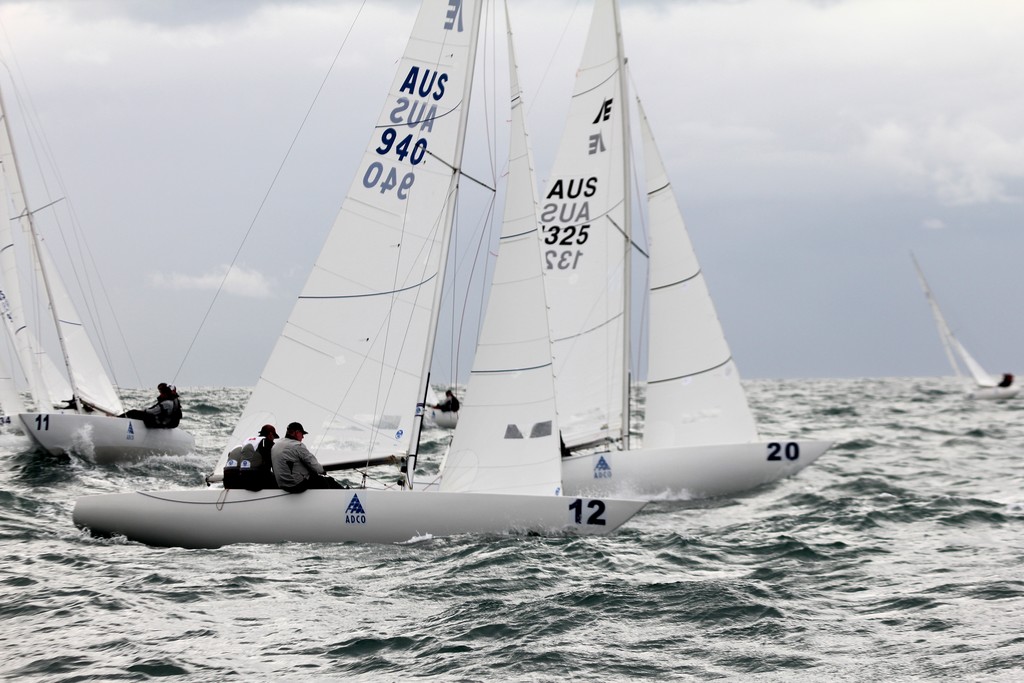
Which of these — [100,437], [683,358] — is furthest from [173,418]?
[683,358]

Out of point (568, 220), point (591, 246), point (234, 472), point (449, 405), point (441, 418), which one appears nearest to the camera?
point (234, 472)

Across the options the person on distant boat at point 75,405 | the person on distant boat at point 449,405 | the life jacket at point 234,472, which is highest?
the person on distant boat at point 449,405

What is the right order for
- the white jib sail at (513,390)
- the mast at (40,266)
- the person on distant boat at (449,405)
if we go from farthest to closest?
the person on distant boat at (449,405), the mast at (40,266), the white jib sail at (513,390)

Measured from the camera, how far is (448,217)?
1290 centimetres

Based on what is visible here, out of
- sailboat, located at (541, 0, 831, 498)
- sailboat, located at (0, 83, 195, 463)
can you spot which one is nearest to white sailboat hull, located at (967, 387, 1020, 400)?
sailboat, located at (541, 0, 831, 498)

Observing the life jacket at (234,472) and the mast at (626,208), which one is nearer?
the life jacket at (234,472)

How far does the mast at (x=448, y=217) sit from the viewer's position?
41.9 ft

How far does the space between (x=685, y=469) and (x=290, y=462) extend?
6485 mm

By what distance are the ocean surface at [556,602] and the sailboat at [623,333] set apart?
40.1 inches

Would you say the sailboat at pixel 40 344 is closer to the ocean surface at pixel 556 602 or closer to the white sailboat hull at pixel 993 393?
the ocean surface at pixel 556 602

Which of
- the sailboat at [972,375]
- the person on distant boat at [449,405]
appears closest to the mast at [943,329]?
the sailboat at [972,375]

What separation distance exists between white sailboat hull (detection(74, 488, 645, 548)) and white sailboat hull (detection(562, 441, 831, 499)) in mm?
3773

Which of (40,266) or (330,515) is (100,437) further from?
(330,515)

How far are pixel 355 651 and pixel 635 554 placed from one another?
4.36 m
